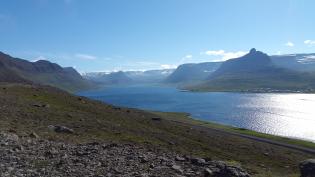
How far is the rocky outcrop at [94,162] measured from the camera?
20119 millimetres

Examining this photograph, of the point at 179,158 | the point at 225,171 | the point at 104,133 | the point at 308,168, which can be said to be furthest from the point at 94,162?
the point at 104,133

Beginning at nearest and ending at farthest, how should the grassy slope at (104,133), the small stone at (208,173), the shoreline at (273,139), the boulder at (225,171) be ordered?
the small stone at (208,173)
the boulder at (225,171)
the grassy slope at (104,133)
the shoreline at (273,139)

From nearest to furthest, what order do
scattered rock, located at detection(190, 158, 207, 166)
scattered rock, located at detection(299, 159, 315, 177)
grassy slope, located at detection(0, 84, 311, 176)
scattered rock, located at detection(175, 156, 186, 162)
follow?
scattered rock, located at detection(190, 158, 207, 166) → scattered rock, located at detection(299, 159, 315, 177) → scattered rock, located at detection(175, 156, 186, 162) → grassy slope, located at detection(0, 84, 311, 176)

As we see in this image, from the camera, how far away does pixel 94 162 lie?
72.0 ft

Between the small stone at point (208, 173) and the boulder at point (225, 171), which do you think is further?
the boulder at point (225, 171)

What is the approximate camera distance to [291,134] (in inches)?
5404

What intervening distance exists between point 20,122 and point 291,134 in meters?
116

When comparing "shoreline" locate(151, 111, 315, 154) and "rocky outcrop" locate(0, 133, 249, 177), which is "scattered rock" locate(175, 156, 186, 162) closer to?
"rocky outcrop" locate(0, 133, 249, 177)

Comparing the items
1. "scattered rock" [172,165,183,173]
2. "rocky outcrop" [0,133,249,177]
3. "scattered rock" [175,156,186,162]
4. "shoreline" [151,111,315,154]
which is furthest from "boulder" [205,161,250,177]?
"shoreline" [151,111,315,154]

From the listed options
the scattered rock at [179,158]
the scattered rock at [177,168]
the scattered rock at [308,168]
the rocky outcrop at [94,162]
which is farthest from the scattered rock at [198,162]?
the scattered rock at [308,168]

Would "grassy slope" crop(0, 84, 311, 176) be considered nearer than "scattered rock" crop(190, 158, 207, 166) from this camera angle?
No

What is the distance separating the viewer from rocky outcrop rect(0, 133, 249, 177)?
20.1 m

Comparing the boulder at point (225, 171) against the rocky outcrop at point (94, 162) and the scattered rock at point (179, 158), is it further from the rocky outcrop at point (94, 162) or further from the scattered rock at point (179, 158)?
the scattered rock at point (179, 158)

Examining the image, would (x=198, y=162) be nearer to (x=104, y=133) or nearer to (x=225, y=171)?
(x=225, y=171)
